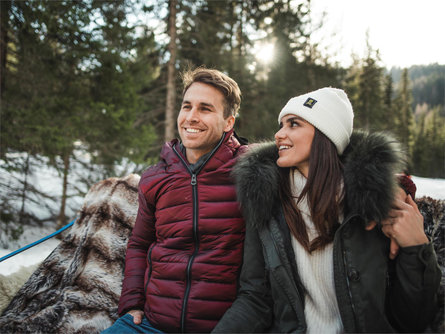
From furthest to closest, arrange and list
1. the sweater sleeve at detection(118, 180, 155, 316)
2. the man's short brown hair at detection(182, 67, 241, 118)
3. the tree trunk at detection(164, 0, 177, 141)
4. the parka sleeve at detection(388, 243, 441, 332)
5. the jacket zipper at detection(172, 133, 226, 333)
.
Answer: the tree trunk at detection(164, 0, 177, 141) < the man's short brown hair at detection(182, 67, 241, 118) < the sweater sleeve at detection(118, 180, 155, 316) < the jacket zipper at detection(172, 133, 226, 333) < the parka sleeve at detection(388, 243, 441, 332)

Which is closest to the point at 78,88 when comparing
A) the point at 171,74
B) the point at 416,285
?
the point at 171,74

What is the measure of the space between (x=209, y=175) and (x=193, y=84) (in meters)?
0.78

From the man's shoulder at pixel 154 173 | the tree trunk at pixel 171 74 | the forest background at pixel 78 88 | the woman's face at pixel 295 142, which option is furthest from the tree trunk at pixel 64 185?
the woman's face at pixel 295 142

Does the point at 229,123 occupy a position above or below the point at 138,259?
above

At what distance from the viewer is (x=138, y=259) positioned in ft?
7.18

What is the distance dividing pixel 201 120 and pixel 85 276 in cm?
180

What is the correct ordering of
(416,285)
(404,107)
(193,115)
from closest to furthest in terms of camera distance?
(416,285)
(193,115)
(404,107)

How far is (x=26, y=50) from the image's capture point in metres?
5.36

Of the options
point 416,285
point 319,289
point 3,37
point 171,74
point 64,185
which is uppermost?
point 171,74

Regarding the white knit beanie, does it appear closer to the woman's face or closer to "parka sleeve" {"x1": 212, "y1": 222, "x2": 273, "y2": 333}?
the woman's face

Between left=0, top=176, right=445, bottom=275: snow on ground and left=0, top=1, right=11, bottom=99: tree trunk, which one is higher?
left=0, top=1, right=11, bottom=99: tree trunk

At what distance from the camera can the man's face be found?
2072 millimetres

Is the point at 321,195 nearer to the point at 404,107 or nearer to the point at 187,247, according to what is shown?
the point at 187,247

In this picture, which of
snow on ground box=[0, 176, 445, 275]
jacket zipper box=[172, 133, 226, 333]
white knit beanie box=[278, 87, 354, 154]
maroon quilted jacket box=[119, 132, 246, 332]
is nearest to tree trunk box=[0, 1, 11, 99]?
snow on ground box=[0, 176, 445, 275]
